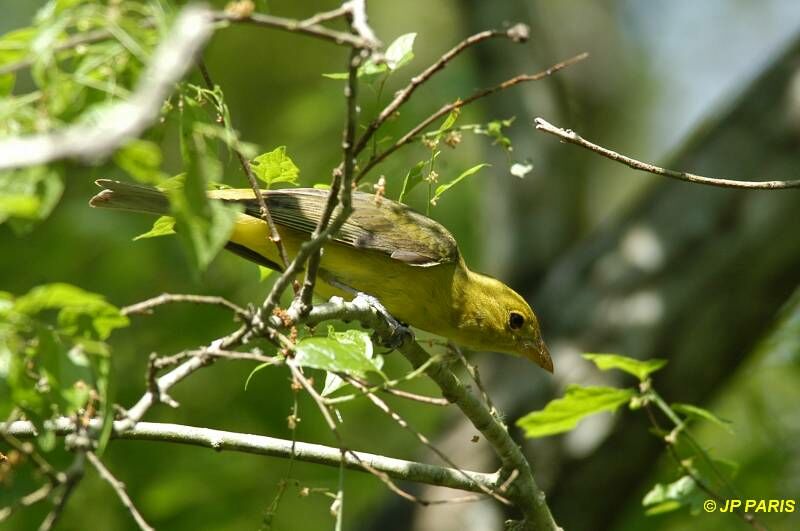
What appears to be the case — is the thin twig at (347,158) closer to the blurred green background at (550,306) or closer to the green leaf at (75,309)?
the green leaf at (75,309)

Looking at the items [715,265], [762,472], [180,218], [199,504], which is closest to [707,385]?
[715,265]

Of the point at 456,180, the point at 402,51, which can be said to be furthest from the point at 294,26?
the point at 456,180

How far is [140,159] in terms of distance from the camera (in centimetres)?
195

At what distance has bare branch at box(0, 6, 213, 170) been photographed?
1547 millimetres

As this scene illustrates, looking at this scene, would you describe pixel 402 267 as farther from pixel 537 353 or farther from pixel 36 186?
pixel 36 186

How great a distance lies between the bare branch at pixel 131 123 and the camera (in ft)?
5.08

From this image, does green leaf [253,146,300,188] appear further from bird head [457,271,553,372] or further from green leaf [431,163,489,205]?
bird head [457,271,553,372]

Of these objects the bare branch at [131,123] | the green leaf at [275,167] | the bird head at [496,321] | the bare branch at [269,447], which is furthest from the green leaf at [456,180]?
the bird head at [496,321]

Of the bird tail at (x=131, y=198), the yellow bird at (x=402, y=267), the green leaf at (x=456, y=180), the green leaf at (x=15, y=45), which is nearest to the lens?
the green leaf at (x=15, y=45)

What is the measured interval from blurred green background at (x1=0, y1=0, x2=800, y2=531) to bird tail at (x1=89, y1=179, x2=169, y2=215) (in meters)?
1.83

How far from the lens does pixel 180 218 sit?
6.74ft

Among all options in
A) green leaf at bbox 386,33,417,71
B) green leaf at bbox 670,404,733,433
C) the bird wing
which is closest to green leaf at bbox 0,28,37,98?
green leaf at bbox 386,33,417,71

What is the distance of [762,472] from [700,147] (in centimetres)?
285

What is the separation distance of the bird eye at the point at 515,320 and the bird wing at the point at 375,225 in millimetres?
453
